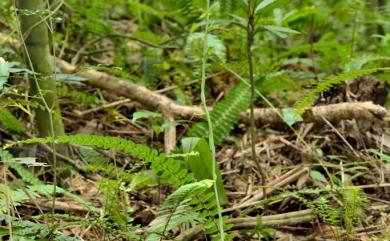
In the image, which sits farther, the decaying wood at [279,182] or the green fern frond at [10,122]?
the green fern frond at [10,122]

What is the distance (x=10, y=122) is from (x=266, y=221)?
113 cm

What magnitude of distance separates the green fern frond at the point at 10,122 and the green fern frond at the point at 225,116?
0.71 metres

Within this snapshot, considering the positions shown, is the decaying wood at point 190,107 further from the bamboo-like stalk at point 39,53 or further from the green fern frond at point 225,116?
the bamboo-like stalk at point 39,53

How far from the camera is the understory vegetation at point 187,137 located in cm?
160

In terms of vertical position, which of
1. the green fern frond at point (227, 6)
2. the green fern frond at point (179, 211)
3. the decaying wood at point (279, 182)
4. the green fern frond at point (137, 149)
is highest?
the green fern frond at point (227, 6)

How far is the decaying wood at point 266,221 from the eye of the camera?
1.72 metres

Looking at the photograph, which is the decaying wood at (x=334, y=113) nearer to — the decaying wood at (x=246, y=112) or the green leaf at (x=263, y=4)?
the decaying wood at (x=246, y=112)

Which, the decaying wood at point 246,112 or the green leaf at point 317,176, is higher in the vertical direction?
the decaying wood at point 246,112

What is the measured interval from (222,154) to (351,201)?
0.95m

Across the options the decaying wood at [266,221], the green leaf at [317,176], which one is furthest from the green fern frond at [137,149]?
the green leaf at [317,176]

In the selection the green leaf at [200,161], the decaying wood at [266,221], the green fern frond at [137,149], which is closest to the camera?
the green fern frond at [137,149]

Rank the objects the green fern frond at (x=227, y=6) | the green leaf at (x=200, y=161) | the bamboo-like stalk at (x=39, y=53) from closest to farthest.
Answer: the green leaf at (x=200, y=161) → the bamboo-like stalk at (x=39, y=53) → the green fern frond at (x=227, y=6)

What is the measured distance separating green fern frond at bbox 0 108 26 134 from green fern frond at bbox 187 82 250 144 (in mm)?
706

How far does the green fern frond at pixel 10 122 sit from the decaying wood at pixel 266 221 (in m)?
0.95
